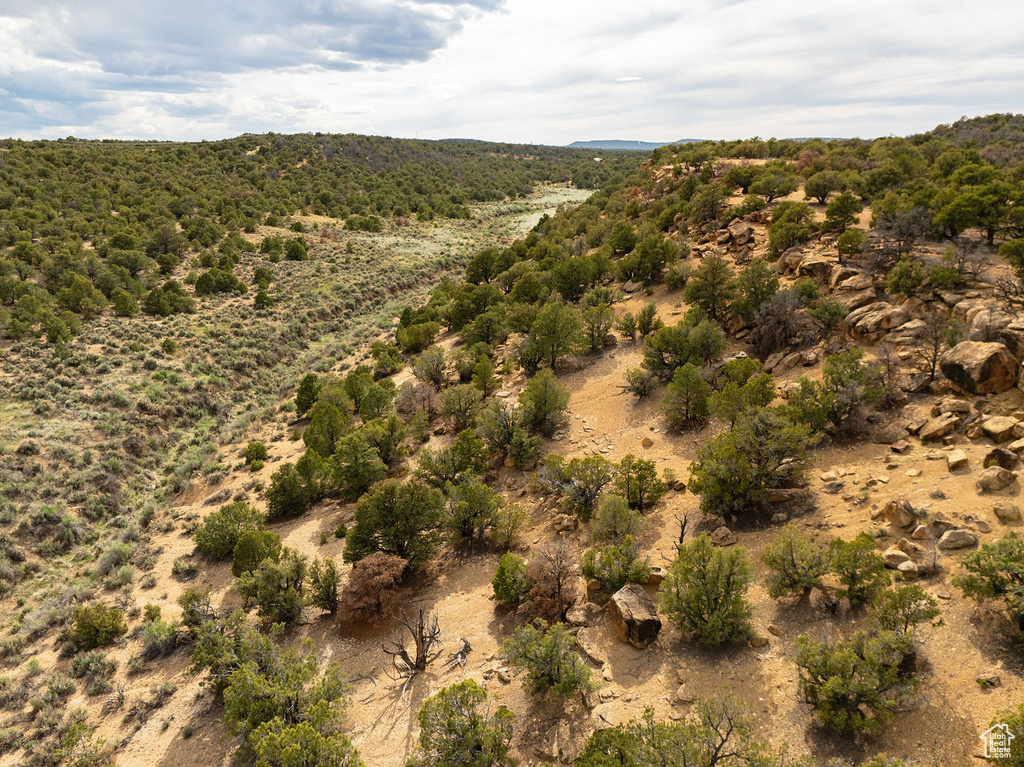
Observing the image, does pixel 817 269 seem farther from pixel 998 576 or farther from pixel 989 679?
pixel 989 679

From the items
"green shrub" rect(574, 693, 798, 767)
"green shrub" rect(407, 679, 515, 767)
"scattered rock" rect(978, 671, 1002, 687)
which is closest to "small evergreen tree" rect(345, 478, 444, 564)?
"green shrub" rect(407, 679, 515, 767)

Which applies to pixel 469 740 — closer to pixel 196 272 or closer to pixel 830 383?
pixel 830 383

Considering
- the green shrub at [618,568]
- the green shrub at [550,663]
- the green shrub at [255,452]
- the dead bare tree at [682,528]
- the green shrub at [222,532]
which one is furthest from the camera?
the green shrub at [255,452]

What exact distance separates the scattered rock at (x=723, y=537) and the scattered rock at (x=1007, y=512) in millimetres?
6158

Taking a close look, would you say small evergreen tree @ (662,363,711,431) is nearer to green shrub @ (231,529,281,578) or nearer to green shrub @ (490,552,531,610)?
green shrub @ (490,552,531,610)

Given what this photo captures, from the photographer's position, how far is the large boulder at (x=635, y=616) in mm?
12031

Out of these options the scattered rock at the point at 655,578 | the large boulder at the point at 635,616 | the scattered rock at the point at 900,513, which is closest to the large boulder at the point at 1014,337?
the scattered rock at the point at 900,513

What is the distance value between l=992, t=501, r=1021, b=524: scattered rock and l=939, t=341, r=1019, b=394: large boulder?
537 cm

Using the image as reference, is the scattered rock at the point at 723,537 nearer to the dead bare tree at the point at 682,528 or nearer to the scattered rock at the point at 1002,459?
the dead bare tree at the point at 682,528

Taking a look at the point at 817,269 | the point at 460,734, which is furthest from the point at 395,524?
the point at 817,269

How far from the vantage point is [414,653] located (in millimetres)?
14078

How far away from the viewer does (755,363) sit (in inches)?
843

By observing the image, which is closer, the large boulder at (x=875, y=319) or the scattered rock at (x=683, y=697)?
the scattered rock at (x=683, y=697)

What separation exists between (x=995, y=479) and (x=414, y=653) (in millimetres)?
16504
